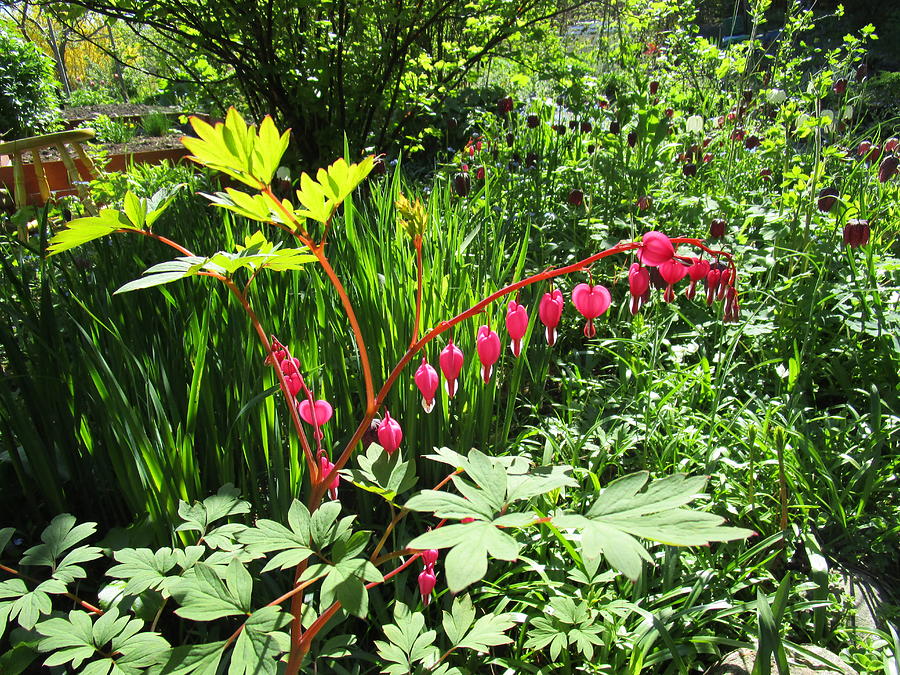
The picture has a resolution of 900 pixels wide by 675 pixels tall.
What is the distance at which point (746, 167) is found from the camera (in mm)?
3684

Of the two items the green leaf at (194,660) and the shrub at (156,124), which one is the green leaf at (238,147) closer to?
the green leaf at (194,660)

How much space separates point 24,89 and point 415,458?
8.18 m

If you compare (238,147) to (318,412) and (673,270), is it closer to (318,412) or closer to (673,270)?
(318,412)

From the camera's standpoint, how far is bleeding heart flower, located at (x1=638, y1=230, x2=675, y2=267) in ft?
2.74

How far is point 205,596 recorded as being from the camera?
85 cm

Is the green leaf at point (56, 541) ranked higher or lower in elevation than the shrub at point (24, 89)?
lower

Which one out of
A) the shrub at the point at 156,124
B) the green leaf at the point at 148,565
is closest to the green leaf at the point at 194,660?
the green leaf at the point at 148,565

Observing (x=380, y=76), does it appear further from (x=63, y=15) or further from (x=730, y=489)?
(x=730, y=489)

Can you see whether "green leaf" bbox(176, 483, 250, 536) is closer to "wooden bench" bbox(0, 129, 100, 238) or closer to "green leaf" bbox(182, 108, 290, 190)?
"green leaf" bbox(182, 108, 290, 190)

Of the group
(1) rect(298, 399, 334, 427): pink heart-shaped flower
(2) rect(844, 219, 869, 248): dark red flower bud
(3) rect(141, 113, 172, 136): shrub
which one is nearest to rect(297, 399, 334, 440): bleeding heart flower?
(1) rect(298, 399, 334, 427): pink heart-shaped flower

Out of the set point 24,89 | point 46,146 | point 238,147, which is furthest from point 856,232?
point 24,89

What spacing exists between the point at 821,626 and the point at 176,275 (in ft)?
5.03

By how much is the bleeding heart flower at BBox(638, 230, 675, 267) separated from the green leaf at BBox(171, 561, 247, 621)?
2.45 ft

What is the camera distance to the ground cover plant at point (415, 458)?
0.85 m
